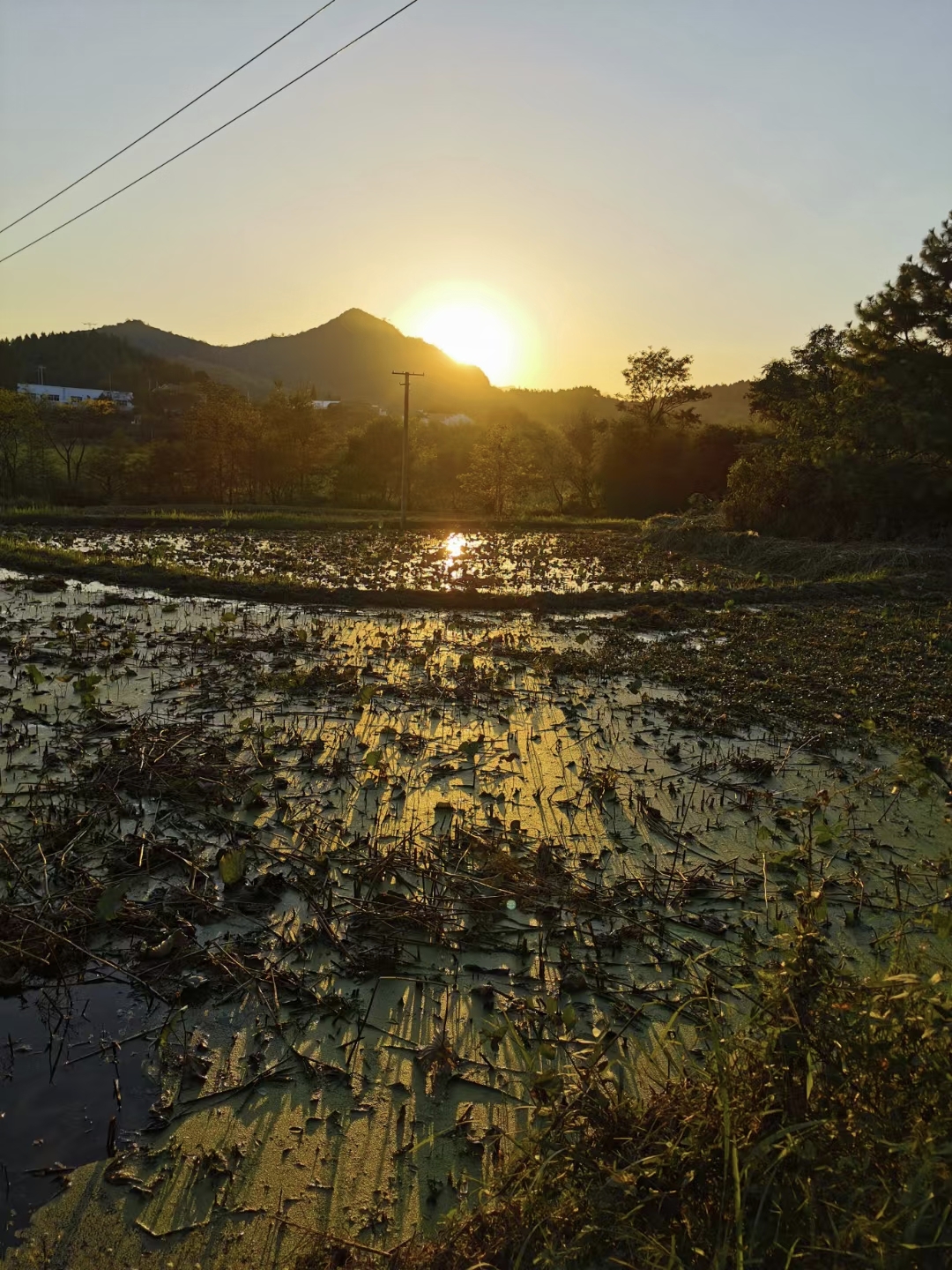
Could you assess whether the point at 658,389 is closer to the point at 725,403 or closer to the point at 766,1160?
the point at 766,1160

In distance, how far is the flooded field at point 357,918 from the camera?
99.4 inches

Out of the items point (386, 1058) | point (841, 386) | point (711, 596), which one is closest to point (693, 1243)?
point (386, 1058)

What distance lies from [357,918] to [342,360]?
193 meters

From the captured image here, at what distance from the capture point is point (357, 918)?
3.83 metres

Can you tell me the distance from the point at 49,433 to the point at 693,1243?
141 ft

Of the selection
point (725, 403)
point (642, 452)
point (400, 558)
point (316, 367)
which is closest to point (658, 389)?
point (642, 452)

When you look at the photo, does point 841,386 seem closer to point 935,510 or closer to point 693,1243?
point 935,510

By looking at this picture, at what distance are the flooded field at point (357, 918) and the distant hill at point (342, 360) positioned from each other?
145 m

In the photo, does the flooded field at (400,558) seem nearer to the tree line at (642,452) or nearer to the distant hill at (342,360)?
the tree line at (642,452)

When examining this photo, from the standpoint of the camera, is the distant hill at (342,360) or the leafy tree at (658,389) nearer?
the leafy tree at (658,389)

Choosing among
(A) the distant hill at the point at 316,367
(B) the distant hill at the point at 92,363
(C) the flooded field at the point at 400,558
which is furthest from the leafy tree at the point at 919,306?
(B) the distant hill at the point at 92,363

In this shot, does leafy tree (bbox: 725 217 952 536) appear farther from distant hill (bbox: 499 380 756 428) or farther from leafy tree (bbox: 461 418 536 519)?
distant hill (bbox: 499 380 756 428)

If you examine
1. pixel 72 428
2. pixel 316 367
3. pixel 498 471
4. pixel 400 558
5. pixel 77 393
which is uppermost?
pixel 316 367

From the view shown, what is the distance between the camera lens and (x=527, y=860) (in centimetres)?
439
